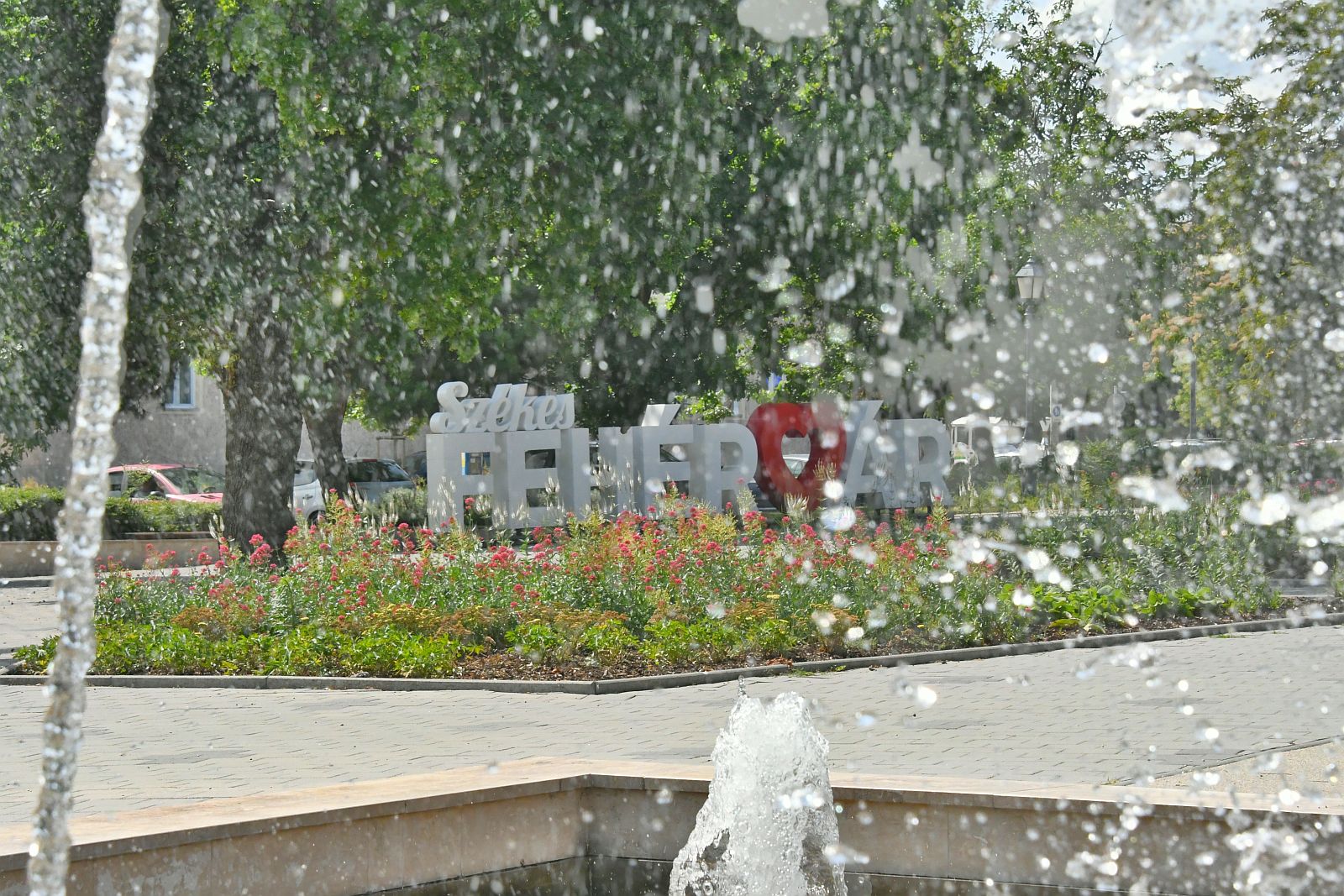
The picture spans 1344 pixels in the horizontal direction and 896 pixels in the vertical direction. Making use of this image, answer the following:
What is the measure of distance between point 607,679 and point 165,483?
73.3ft

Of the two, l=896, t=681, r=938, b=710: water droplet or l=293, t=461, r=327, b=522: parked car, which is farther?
l=293, t=461, r=327, b=522: parked car

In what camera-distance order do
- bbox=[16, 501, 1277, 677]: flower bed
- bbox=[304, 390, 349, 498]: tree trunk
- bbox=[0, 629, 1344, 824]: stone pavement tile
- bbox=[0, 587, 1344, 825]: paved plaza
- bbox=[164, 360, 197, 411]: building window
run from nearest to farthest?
bbox=[0, 587, 1344, 825]: paved plaza, bbox=[0, 629, 1344, 824]: stone pavement tile, bbox=[16, 501, 1277, 677]: flower bed, bbox=[304, 390, 349, 498]: tree trunk, bbox=[164, 360, 197, 411]: building window

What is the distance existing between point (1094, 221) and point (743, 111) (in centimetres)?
2042

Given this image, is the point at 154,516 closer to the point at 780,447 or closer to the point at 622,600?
the point at 780,447

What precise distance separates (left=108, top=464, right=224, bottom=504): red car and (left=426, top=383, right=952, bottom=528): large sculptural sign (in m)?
6.25

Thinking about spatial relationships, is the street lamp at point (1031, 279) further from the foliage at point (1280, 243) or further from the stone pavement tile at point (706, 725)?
the stone pavement tile at point (706, 725)

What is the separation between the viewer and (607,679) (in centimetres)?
1027

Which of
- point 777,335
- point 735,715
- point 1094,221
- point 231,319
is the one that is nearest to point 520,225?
point 231,319

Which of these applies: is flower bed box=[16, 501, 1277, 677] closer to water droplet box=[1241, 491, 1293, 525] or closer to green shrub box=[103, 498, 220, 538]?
water droplet box=[1241, 491, 1293, 525]

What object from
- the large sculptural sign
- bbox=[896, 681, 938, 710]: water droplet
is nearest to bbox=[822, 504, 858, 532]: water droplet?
the large sculptural sign

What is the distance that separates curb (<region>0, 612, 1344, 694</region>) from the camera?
33.4 feet

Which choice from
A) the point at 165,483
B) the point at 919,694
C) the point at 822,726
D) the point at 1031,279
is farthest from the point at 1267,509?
the point at 165,483

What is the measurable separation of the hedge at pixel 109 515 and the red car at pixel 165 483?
3.45 metres

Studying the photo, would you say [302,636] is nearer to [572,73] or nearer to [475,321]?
[475,321]
